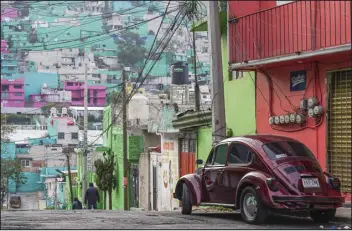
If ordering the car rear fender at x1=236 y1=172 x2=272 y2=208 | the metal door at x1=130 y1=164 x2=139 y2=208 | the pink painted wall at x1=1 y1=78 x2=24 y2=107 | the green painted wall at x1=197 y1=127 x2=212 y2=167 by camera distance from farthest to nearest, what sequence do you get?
the pink painted wall at x1=1 y1=78 x2=24 y2=107
the metal door at x1=130 y1=164 x2=139 y2=208
the green painted wall at x1=197 y1=127 x2=212 y2=167
the car rear fender at x1=236 y1=172 x2=272 y2=208

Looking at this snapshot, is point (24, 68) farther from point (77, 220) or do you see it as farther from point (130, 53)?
point (77, 220)

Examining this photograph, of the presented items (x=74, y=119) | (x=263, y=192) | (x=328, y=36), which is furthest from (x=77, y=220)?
(x=74, y=119)

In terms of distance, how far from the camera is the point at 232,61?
64.7ft

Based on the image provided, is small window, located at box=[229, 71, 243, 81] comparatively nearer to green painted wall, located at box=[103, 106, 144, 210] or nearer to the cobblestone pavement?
the cobblestone pavement

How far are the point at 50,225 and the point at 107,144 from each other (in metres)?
34.2

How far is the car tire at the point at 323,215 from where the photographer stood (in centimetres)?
1250

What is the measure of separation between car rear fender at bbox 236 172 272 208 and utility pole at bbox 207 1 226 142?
4.61 meters

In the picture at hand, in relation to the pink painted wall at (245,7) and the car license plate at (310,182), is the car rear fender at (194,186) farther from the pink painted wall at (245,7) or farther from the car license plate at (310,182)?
the pink painted wall at (245,7)

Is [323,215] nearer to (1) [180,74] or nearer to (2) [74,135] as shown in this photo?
(1) [180,74]

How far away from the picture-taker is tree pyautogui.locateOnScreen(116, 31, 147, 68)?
46.3 m

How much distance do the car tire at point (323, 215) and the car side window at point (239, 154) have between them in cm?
152

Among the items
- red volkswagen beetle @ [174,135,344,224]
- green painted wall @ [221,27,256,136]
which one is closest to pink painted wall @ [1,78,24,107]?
green painted wall @ [221,27,256,136]

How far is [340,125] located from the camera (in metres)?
17.0

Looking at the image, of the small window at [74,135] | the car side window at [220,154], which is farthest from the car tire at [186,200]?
the small window at [74,135]
